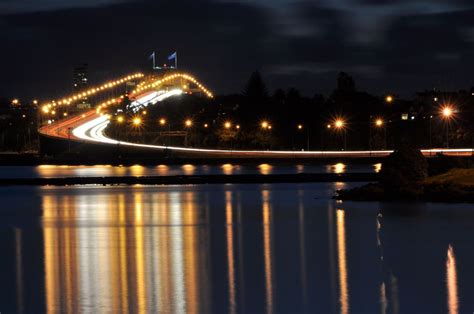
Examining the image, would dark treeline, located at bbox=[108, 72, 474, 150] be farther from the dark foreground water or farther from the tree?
the dark foreground water

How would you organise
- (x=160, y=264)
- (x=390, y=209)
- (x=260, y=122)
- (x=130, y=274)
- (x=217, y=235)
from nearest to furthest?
(x=130, y=274) < (x=160, y=264) < (x=217, y=235) < (x=390, y=209) < (x=260, y=122)

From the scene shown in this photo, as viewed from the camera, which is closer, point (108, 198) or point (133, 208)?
point (133, 208)

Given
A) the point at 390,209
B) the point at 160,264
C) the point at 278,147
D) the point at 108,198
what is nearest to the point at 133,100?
the point at 278,147

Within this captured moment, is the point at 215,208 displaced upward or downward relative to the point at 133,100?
downward

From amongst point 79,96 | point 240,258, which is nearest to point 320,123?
point 79,96

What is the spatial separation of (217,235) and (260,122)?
7780cm

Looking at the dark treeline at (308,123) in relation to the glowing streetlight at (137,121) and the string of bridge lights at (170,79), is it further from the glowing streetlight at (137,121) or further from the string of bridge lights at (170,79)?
the string of bridge lights at (170,79)

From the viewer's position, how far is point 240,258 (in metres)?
19.9

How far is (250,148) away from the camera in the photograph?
323 feet

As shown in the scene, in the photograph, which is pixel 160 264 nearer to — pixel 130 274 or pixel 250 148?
pixel 130 274

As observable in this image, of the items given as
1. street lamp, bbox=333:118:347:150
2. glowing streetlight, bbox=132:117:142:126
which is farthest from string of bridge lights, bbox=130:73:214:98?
street lamp, bbox=333:118:347:150

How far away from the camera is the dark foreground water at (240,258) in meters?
15.2

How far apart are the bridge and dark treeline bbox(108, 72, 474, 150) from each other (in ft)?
16.4

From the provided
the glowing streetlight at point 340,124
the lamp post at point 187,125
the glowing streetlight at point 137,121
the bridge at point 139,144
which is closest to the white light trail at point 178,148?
the bridge at point 139,144
